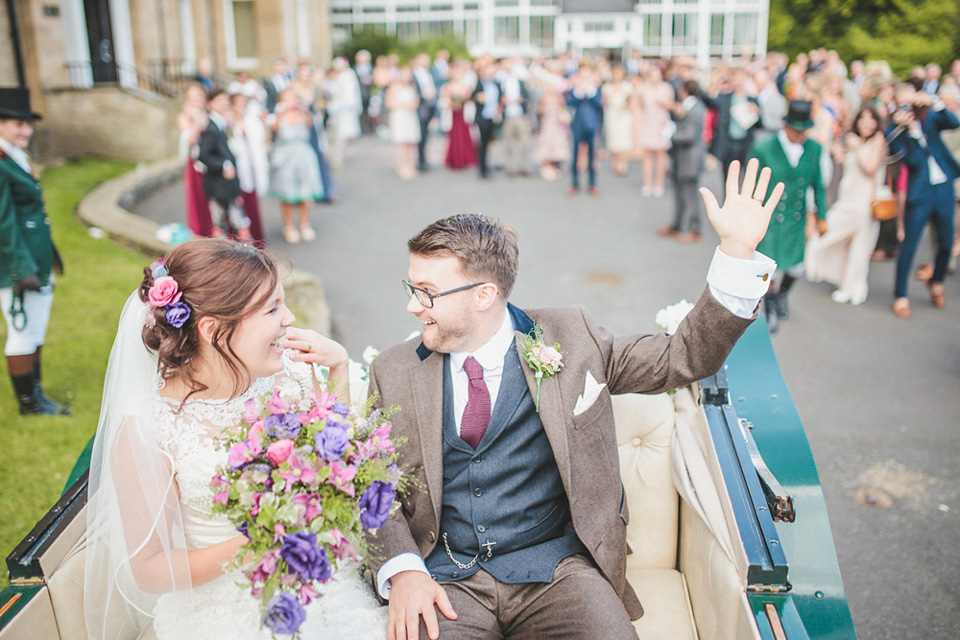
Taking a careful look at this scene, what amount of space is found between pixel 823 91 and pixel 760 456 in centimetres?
1084

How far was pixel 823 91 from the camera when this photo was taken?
1198 cm

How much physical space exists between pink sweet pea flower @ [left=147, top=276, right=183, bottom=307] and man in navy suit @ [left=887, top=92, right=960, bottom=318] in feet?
24.1

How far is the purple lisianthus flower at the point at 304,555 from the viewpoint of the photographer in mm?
2088

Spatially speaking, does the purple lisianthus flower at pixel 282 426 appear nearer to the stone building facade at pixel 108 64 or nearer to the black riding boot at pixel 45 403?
the black riding boot at pixel 45 403

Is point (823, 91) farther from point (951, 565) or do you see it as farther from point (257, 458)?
point (257, 458)

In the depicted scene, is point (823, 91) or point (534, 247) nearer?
point (534, 247)

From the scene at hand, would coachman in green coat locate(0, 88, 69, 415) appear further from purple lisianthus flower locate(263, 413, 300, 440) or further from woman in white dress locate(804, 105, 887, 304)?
woman in white dress locate(804, 105, 887, 304)

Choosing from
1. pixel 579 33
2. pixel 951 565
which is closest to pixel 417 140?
pixel 951 565

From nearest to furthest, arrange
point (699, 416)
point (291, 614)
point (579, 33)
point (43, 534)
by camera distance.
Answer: point (291, 614), point (43, 534), point (699, 416), point (579, 33)

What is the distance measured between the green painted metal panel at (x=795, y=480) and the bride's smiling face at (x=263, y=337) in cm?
184

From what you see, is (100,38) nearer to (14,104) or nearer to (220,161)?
(220,161)

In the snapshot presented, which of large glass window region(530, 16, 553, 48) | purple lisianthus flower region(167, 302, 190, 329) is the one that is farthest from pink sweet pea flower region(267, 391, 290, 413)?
large glass window region(530, 16, 553, 48)

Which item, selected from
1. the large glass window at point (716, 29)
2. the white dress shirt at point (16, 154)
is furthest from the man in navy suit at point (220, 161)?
the large glass window at point (716, 29)

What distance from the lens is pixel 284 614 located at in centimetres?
212
